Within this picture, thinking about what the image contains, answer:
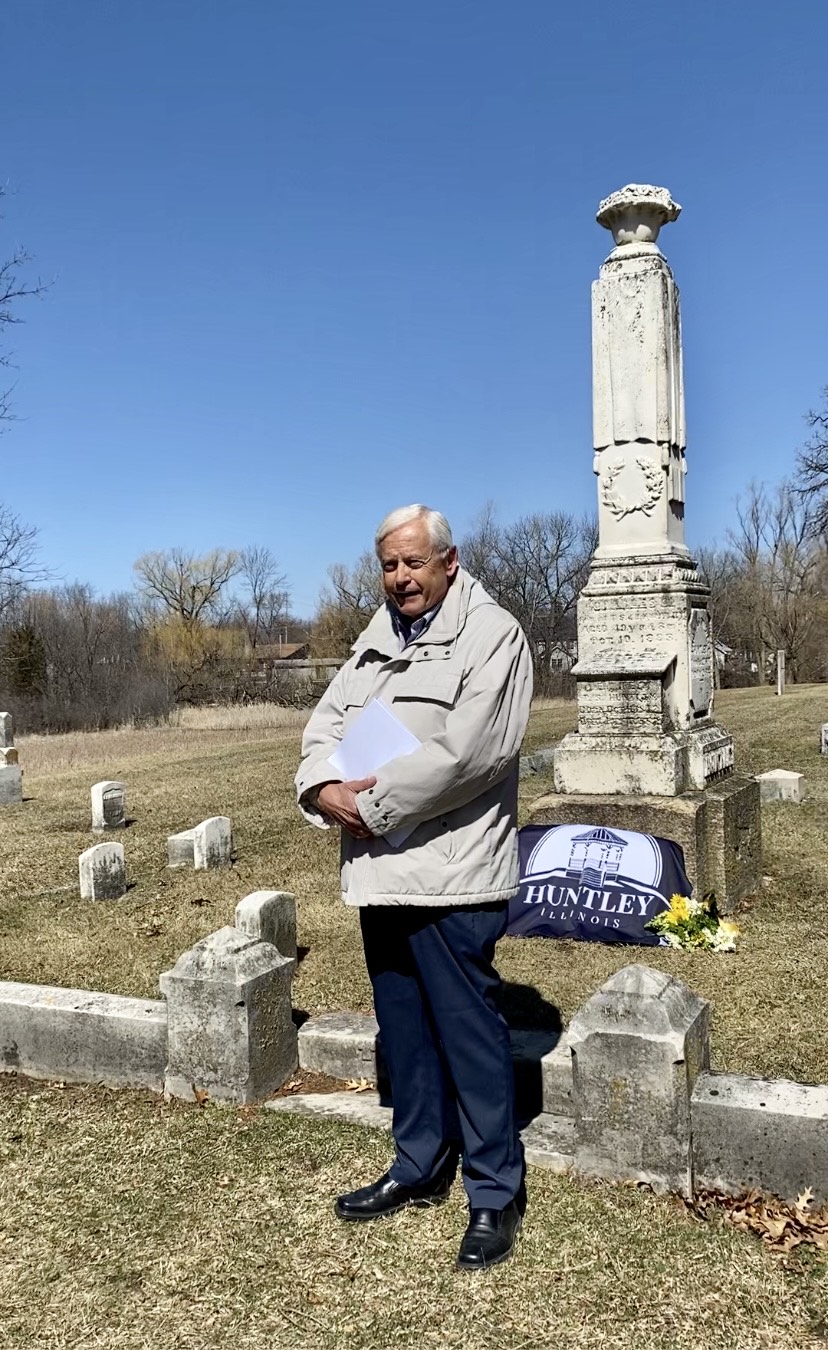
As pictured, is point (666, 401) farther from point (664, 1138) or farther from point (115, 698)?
point (115, 698)

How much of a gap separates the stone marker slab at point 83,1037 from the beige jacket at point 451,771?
160cm

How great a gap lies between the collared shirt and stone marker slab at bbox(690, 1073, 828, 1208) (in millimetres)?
1656

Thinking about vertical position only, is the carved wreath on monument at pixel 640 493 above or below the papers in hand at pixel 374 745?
above

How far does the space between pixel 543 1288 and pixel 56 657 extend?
37.3m

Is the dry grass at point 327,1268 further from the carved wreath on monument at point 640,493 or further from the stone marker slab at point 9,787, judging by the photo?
the stone marker slab at point 9,787

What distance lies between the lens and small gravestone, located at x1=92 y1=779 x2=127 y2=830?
11.2 metres

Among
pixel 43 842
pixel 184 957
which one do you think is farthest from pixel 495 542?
pixel 184 957

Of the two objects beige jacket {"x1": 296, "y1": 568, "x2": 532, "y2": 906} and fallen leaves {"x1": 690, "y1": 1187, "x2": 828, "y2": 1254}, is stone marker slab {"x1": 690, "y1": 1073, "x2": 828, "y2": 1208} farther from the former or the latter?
beige jacket {"x1": 296, "y1": 568, "x2": 532, "y2": 906}

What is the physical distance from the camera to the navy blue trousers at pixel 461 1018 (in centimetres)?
289

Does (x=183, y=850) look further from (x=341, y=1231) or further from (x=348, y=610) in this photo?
(x=348, y=610)

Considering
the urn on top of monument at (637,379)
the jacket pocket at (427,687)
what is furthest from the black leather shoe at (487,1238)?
the urn on top of monument at (637,379)

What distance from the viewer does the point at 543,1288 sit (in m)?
2.71

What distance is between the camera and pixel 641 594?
6.89m

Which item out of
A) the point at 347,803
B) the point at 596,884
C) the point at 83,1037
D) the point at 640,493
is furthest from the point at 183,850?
the point at 347,803
